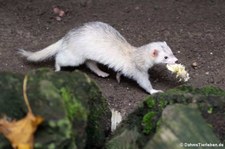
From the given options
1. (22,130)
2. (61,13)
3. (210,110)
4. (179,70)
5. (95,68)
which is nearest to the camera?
(22,130)

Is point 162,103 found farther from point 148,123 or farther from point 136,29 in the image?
point 136,29

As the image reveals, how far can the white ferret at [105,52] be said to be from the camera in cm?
544

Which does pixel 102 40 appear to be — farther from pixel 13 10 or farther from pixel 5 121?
pixel 5 121

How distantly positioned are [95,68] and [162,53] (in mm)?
825

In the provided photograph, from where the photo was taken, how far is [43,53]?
18.1 ft

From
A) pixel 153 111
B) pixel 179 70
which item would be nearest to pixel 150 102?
pixel 153 111

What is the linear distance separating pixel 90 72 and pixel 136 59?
1.97ft

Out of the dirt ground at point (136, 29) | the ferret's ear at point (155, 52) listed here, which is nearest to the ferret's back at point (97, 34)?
the ferret's ear at point (155, 52)

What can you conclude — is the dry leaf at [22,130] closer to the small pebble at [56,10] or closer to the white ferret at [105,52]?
the white ferret at [105,52]

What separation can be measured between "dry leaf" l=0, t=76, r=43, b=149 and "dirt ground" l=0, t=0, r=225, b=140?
2.77 meters

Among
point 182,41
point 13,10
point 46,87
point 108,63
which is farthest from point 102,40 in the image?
point 46,87

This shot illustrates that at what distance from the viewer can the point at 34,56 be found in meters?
5.50

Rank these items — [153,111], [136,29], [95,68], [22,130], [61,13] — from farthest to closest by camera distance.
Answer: [61,13] → [136,29] → [95,68] → [153,111] → [22,130]

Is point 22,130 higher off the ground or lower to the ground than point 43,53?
higher
